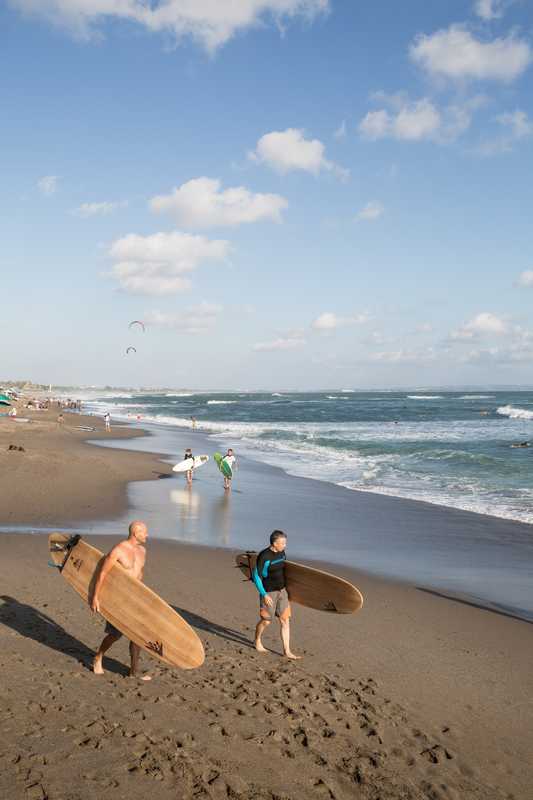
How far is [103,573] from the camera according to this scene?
539 cm

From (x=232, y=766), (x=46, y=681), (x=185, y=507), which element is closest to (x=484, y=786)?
(x=232, y=766)

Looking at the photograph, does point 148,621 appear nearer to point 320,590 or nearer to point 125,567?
point 125,567

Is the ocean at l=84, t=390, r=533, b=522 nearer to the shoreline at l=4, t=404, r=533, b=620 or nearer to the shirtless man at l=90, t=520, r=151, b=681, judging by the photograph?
the shoreline at l=4, t=404, r=533, b=620

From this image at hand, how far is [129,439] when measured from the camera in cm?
3450

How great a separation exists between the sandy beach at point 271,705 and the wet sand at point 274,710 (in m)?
0.01

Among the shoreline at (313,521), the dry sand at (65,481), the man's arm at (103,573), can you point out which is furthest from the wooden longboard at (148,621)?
the dry sand at (65,481)

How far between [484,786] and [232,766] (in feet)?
6.17

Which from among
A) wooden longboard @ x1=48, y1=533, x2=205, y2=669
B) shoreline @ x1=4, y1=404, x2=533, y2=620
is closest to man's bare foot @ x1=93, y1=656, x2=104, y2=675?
wooden longboard @ x1=48, y1=533, x2=205, y2=669

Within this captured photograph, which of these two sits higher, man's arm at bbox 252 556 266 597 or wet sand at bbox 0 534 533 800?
man's arm at bbox 252 556 266 597

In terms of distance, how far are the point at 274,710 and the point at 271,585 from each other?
1.51 meters

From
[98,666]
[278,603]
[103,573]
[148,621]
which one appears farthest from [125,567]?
[278,603]

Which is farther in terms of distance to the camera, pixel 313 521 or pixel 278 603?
pixel 313 521

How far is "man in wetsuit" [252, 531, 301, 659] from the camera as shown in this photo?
621 centimetres

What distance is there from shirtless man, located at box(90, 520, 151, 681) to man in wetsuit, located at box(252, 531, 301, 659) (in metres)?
1.38
